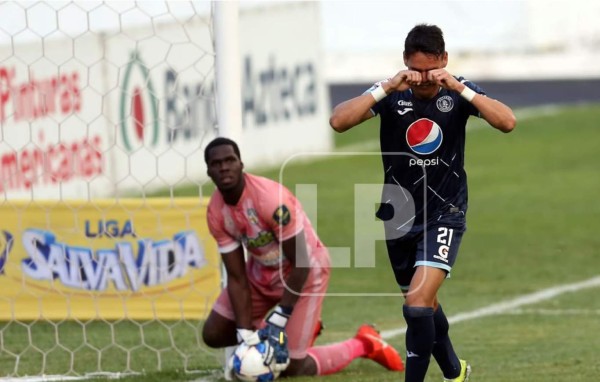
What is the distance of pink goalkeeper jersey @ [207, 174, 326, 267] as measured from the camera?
25.9ft

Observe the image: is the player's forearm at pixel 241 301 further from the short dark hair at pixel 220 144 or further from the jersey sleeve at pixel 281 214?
the short dark hair at pixel 220 144

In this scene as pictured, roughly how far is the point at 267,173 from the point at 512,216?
4.95 m

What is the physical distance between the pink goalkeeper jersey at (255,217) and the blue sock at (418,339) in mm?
1228

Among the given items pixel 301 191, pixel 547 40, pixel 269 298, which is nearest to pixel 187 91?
pixel 301 191

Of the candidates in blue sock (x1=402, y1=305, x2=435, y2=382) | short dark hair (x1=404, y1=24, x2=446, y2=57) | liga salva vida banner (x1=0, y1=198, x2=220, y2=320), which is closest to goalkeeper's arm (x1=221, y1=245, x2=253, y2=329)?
blue sock (x1=402, y1=305, x2=435, y2=382)

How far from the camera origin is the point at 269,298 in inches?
335

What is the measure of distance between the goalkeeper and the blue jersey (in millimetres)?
1044

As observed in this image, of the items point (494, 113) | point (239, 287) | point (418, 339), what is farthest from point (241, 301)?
point (494, 113)

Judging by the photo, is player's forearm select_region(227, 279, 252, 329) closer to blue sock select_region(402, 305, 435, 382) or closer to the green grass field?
the green grass field

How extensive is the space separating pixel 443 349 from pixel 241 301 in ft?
4.25

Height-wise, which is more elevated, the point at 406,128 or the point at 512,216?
the point at 406,128

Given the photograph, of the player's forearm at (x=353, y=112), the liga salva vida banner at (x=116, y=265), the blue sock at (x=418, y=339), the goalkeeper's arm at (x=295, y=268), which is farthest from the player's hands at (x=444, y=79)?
the liga salva vida banner at (x=116, y=265)

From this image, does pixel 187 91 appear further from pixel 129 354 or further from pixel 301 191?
pixel 129 354

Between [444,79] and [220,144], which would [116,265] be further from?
[444,79]
